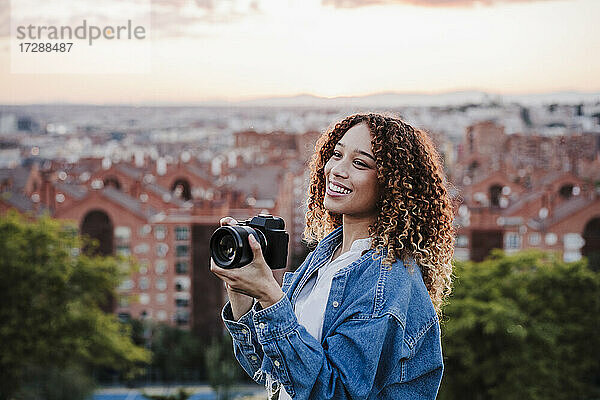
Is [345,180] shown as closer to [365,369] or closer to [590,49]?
[365,369]

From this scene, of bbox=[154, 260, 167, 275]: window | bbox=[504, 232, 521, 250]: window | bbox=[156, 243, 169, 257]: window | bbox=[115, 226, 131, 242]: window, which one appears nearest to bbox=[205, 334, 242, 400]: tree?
bbox=[154, 260, 167, 275]: window

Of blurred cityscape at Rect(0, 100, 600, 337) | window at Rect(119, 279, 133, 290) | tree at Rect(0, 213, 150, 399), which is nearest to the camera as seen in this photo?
tree at Rect(0, 213, 150, 399)

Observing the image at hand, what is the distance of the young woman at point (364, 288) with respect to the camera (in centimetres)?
85

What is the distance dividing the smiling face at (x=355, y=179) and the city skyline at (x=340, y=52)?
980 cm

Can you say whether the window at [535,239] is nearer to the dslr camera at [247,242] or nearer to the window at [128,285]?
the window at [128,285]

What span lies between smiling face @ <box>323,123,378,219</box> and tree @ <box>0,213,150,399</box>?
8.63 meters

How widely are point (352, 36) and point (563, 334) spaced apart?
466 cm

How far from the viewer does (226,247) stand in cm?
87

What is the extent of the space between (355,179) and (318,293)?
142 mm

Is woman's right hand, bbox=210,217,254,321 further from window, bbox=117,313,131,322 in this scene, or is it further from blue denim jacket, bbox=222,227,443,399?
window, bbox=117,313,131,322

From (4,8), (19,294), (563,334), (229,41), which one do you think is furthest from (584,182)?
(4,8)

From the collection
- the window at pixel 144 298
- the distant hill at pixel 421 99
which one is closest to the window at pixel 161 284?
the window at pixel 144 298

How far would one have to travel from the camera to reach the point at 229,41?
1127 cm

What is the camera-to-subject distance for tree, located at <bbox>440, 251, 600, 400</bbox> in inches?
336
